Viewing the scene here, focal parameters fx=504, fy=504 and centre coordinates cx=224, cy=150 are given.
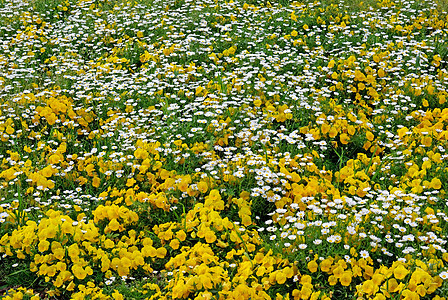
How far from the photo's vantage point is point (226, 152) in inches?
167

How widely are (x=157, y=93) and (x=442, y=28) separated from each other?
4.10 meters

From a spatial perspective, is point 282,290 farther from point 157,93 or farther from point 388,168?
point 157,93

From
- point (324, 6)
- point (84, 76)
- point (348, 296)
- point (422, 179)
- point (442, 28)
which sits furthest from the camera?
point (324, 6)

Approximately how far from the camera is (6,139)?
184 inches

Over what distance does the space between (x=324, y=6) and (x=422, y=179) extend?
441 cm

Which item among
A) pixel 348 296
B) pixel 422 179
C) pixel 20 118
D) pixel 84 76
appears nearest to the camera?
pixel 348 296

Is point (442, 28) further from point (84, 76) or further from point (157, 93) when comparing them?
point (84, 76)

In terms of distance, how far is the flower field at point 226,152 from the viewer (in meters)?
3.08

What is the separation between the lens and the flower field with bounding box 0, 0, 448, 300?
308cm

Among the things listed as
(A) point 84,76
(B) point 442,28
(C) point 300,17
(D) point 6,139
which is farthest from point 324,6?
(D) point 6,139

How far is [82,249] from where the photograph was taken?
3297 mm

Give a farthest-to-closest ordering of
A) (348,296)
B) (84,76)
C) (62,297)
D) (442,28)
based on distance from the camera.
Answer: (442,28) → (84,76) → (62,297) → (348,296)

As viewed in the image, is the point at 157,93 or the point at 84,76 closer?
the point at 157,93

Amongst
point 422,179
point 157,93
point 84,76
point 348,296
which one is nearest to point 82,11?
point 84,76
